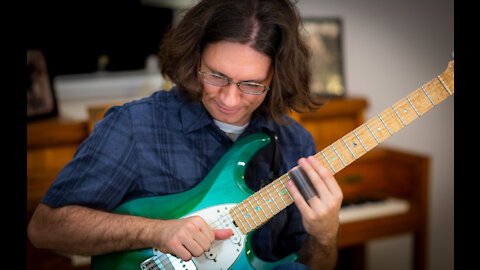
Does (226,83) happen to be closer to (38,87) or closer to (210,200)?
(210,200)

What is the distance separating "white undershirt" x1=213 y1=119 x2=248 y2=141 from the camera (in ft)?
4.05

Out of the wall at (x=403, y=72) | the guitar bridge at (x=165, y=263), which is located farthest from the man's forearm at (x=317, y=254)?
the wall at (x=403, y=72)

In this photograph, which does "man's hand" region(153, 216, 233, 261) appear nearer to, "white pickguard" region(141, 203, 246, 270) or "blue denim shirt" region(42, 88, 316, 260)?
"white pickguard" region(141, 203, 246, 270)

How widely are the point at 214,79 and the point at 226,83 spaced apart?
34 mm

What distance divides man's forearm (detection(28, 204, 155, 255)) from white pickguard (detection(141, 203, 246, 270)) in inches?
2.1

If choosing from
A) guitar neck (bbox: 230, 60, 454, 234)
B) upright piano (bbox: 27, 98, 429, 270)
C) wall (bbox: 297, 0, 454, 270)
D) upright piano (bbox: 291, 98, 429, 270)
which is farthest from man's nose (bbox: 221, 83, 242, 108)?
wall (bbox: 297, 0, 454, 270)

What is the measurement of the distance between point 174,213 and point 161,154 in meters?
0.17

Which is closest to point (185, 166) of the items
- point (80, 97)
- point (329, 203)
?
point (329, 203)

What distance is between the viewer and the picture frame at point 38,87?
1896 mm

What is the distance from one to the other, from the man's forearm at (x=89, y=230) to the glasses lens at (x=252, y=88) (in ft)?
1.36

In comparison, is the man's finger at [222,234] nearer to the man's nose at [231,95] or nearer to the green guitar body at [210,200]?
the green guitar body at [210,200]

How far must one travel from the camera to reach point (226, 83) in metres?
1.13

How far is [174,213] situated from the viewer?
3.63 ft

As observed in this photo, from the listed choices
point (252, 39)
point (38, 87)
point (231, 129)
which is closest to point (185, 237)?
point (231, 129)
